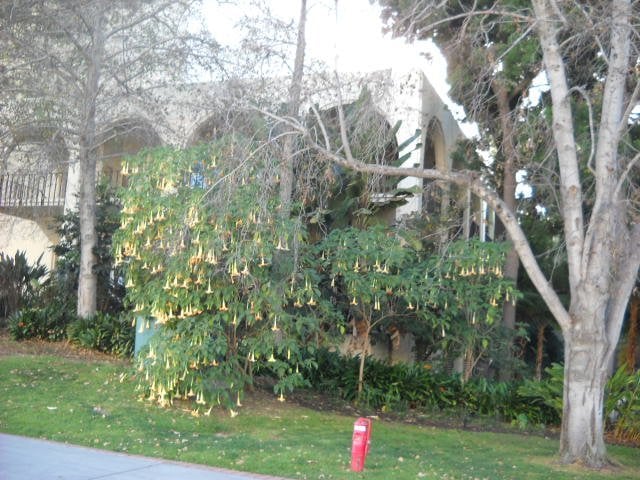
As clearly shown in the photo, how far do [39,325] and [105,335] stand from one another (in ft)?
7.07

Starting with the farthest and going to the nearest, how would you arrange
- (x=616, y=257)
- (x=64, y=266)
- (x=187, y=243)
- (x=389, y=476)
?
(x=64, y=266) → (x=187, y=243) → (x=616, y=257) → (x=389, y=476)

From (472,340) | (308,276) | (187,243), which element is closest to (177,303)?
(187,243)

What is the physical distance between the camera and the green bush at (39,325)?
707 inches

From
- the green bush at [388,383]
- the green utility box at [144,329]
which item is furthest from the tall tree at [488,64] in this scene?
the green utility box at [144,329]

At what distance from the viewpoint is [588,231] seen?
35.8 ft

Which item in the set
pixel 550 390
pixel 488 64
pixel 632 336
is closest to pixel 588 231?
pixel 488 64

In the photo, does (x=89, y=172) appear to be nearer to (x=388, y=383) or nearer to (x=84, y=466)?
(x=388, y=383)

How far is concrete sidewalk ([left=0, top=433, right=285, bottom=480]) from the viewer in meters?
8.26

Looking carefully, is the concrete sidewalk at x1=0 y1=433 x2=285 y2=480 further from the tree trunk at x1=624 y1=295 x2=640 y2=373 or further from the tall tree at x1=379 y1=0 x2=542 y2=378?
the tree trunk at x1=624 y1=295 x2=640 y2=373

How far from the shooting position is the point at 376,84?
41.9 ft

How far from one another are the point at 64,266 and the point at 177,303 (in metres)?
9.15

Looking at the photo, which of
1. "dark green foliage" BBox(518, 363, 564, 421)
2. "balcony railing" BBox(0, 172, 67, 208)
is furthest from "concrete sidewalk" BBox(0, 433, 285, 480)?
"balcony railing" BBox(0, 172, 67, 208)

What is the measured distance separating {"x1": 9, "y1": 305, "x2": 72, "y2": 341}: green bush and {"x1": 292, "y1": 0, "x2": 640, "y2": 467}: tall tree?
9.59m

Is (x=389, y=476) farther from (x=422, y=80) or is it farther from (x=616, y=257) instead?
(x=422, y=80)
